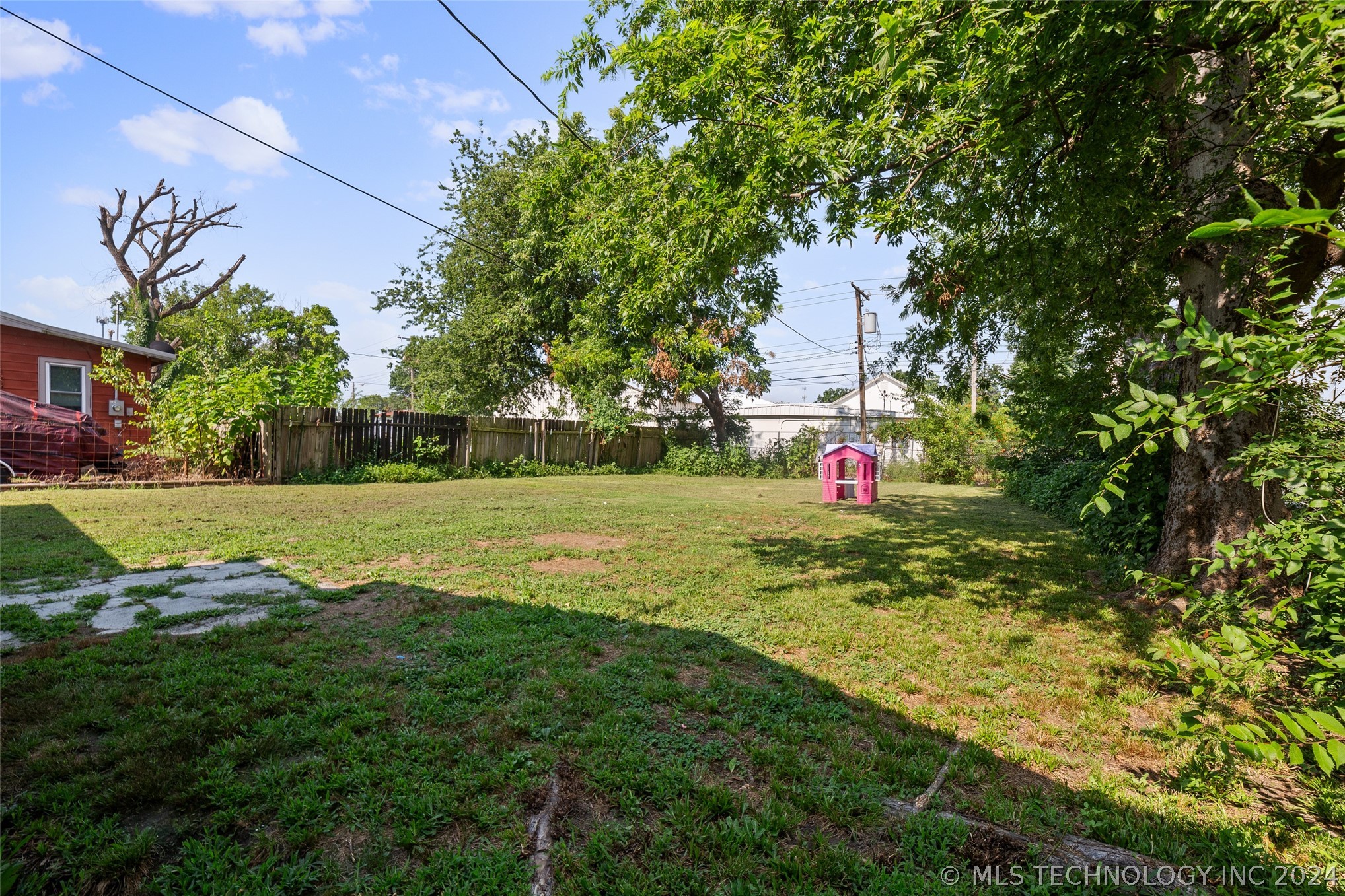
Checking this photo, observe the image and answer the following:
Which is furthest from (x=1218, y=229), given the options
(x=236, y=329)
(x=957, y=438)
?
(x=236, y=329)

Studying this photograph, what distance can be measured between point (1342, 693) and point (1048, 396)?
13.2 feet

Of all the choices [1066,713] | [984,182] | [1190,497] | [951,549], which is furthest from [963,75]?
[951,549]

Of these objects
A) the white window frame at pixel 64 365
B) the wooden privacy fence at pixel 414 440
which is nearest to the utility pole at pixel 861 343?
the wooden privacy fence at pixel 414 440

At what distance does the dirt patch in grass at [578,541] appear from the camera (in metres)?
6.14

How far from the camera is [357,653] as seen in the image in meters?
3.14

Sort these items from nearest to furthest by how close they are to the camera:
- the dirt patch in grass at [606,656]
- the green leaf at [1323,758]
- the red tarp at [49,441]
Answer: the green leaf at [1323,758] → the dirt patch in grass at [606,656] → the red tarp at [49,441]

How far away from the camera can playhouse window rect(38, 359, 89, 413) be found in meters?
12.8

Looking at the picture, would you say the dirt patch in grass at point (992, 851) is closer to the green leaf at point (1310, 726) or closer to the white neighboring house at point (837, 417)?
the green leaf at point (1310, 726)

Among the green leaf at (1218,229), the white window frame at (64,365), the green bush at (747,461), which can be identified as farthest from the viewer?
the green bush at (747,461)

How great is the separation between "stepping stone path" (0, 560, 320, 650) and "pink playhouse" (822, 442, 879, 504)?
30.5ft

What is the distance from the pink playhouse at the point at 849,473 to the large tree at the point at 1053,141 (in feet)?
17.6

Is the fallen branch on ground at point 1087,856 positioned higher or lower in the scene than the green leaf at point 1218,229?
lower

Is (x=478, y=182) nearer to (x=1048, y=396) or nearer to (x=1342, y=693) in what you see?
(x=1048, y=396)

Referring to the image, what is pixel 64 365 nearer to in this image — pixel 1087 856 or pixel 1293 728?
pixel 1087 856
